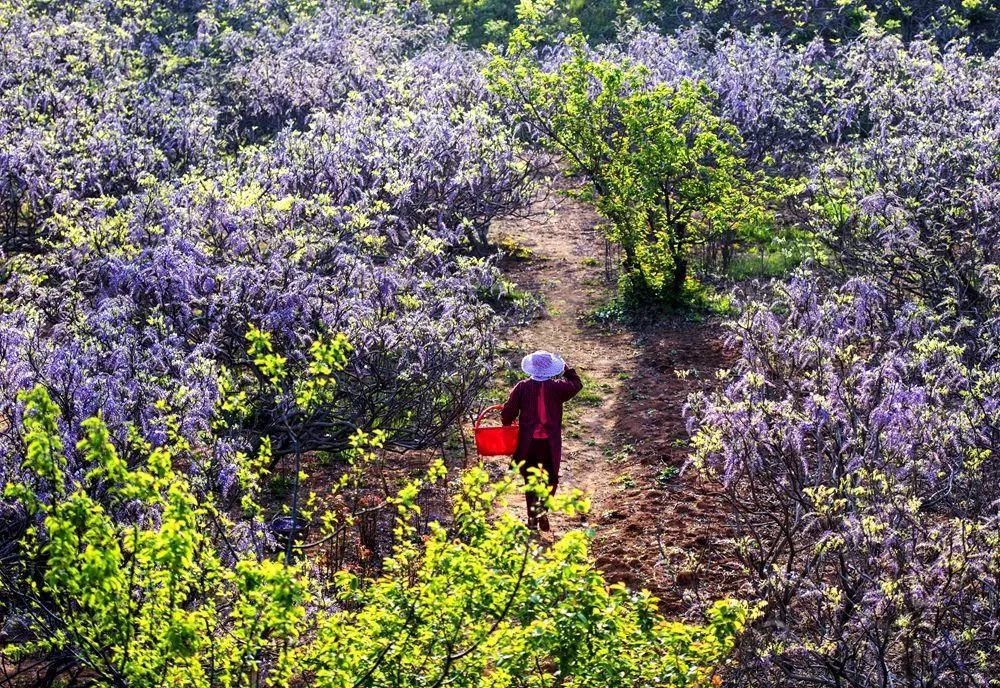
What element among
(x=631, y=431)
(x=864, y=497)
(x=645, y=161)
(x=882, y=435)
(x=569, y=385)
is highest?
(x=645, y=161)

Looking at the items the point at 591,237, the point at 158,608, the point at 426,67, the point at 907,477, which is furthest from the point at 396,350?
the point at 426,67

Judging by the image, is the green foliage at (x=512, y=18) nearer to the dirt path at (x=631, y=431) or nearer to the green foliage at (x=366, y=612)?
the dirt path at (x=631, y=431)

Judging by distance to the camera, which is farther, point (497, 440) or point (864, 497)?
point (497, 440)

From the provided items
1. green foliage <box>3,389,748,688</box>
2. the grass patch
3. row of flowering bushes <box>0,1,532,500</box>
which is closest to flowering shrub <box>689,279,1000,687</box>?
green foliage <box>3,389,748,688</box>

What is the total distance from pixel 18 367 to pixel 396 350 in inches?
151

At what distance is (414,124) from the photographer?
64.9 feet

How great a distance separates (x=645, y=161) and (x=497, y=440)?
6.54 metres

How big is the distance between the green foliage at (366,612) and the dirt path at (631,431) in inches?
83.4

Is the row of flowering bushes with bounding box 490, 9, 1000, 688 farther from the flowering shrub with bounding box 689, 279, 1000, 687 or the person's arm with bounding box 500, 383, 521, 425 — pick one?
the person's arm with bounding box 500, 383, 521, 425

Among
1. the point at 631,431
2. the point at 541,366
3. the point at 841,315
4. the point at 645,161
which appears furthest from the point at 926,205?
the point at 541,366

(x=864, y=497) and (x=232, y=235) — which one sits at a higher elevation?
(x=232, y=235)

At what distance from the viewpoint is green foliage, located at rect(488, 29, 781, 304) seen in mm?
18047

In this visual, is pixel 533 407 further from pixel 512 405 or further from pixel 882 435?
pixel 882 435

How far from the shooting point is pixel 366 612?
299 inches
